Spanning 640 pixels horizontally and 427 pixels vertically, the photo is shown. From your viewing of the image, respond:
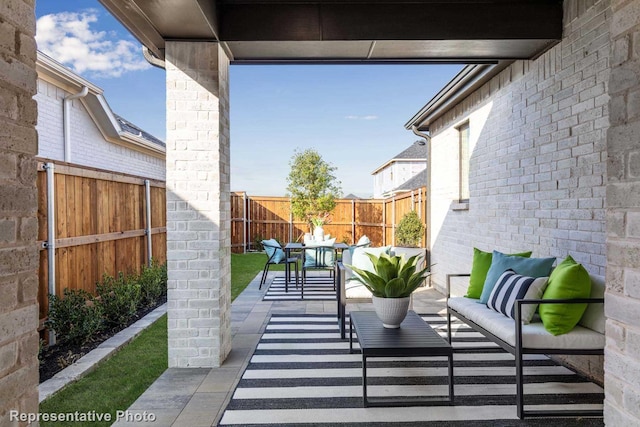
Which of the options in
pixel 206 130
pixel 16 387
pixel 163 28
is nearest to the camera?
pixel 16 387

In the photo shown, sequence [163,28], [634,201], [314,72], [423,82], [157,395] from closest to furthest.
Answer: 1. [634,201]
2. [157,395]
3. [163,28]
4. [314,72]
5. [423,82]

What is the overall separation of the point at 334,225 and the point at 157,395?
34.9 ft

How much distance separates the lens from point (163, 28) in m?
3.11

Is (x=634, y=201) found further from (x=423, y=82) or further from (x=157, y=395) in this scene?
(x=423, y=82)

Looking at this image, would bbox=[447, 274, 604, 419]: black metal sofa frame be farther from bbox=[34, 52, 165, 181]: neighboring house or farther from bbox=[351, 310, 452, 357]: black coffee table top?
bbox=[34, 52, 165, 181]: neighboring house

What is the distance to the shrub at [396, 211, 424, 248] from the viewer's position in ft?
24.6

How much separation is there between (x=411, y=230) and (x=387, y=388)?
190 inches

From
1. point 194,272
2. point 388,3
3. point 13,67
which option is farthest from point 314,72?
point 13,67

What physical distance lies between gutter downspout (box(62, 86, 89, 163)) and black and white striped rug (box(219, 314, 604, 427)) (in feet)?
17.5

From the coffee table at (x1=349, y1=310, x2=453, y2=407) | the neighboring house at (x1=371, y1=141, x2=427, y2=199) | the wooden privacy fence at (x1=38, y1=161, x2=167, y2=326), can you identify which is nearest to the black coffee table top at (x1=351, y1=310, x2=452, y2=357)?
the coffee table at (x1=349, y1=310, x2=453, y2=407)

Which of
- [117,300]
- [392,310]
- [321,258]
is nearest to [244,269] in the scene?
[321,258]

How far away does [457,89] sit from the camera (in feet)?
17.9

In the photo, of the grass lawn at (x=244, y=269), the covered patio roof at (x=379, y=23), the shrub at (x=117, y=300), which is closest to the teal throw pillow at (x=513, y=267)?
the covered patio roof at (x=379, y=23)

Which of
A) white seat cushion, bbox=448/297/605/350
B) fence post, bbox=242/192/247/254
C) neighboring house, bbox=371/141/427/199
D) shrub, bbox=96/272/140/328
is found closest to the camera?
white seat cushion, bbox=448/297/605/350
